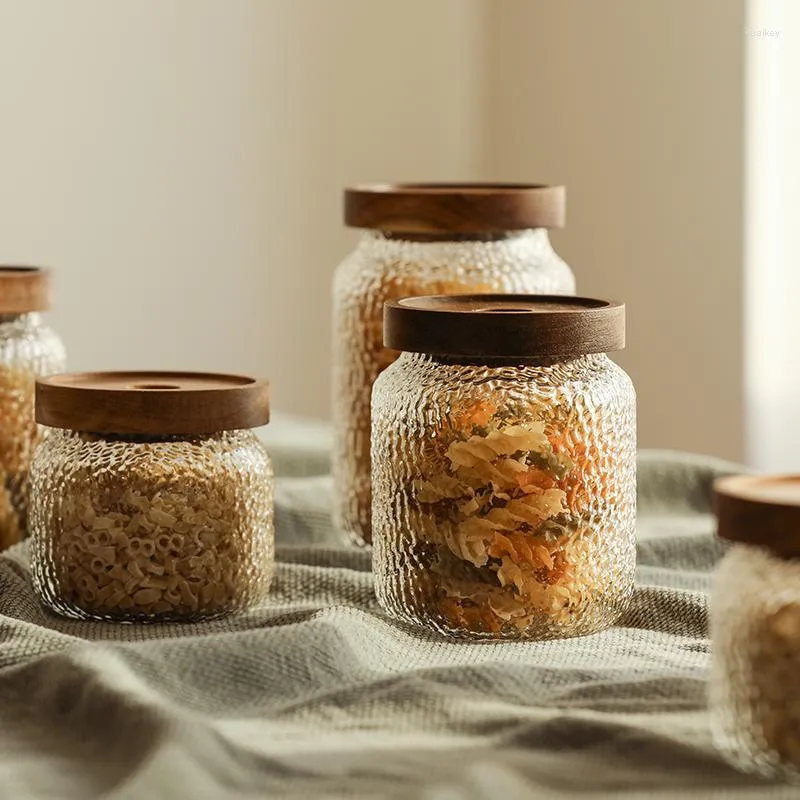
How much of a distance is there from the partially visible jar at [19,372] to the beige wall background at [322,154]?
1131mm

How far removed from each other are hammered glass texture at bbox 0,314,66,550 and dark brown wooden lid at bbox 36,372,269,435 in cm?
14

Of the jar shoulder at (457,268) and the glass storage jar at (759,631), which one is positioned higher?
the jar shoulder at (457,268)

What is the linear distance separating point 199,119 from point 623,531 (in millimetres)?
1655

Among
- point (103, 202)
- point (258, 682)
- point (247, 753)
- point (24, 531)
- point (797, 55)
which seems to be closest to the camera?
point (247, 753)

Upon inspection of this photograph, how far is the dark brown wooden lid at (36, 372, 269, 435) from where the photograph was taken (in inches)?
32.0

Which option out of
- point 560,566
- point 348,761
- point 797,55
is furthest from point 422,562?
point 797,55

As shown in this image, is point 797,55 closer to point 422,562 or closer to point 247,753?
point 422,562

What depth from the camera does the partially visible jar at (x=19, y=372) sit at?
0.99 meters

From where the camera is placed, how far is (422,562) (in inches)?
31.9

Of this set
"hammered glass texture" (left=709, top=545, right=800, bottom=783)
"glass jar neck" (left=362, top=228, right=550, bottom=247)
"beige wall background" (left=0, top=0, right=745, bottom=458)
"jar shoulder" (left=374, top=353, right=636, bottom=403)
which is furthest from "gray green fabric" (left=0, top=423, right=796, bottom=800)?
→ "beige wall background" (left=0, top=0, right=745, bottom=458)

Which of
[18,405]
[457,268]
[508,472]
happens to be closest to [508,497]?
[508,472]

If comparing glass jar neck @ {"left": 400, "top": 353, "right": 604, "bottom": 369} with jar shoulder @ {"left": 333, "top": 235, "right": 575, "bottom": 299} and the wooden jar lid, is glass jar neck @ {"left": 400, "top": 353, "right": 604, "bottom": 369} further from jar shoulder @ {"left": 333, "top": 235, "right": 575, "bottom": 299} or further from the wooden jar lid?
the wooden jar lid

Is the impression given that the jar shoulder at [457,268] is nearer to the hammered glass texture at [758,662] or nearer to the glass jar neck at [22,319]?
the glass jar neck at [22,319]

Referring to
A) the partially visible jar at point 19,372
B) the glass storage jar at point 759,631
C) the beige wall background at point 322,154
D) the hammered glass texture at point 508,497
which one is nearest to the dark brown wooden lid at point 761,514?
the glass storage jar at point 759,631
